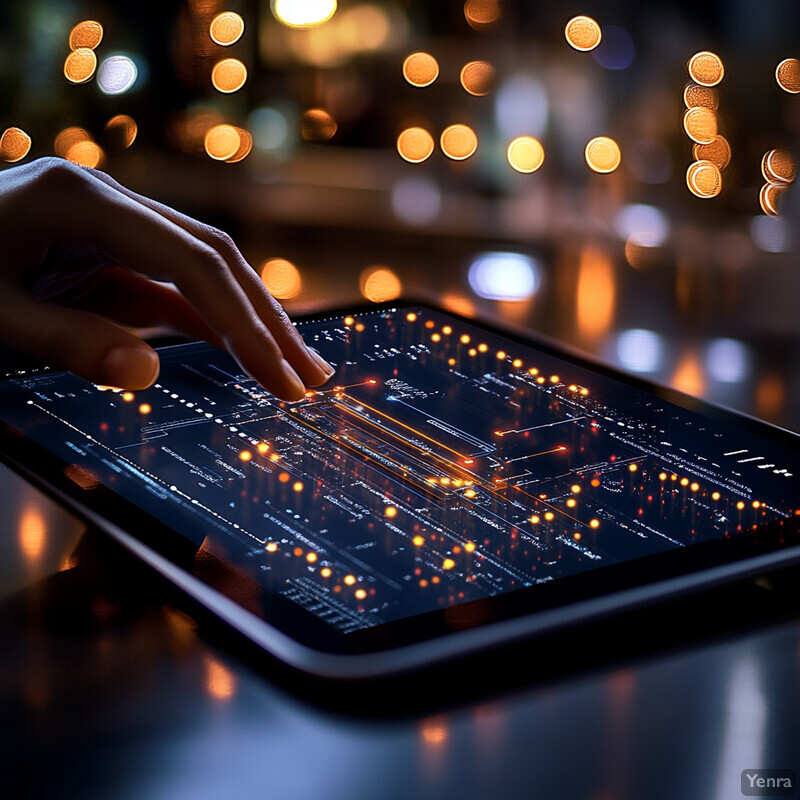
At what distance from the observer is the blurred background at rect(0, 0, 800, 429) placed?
123 cm

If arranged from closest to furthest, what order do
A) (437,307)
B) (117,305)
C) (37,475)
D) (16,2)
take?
(37,475) → (117,305) → (437,307) → (16,2)

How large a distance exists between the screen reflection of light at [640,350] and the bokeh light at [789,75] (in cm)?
33

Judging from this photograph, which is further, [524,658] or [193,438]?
[193,438]

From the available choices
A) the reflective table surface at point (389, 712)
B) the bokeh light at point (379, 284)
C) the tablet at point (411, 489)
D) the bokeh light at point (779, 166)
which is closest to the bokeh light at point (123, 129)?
the bokeh light at point (379, 284)

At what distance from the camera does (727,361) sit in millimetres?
1034

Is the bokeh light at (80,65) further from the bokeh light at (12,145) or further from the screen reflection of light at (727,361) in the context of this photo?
the screen reflection of light at (727,361)

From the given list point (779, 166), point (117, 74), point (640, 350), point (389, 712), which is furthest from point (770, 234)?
point (389, 712)

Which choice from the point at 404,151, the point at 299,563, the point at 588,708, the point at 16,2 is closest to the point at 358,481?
the point at 299,563

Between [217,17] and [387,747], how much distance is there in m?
1.23

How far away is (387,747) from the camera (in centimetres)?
48

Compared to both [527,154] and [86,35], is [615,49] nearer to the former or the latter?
[527,154]

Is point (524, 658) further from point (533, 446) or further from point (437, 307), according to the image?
point (437, 307)

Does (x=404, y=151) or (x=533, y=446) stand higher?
(x=404, y=151)

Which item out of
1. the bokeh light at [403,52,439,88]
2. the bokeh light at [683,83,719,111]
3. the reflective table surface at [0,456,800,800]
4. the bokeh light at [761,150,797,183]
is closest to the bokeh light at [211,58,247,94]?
the bokeh light at [403,52,439,88]
